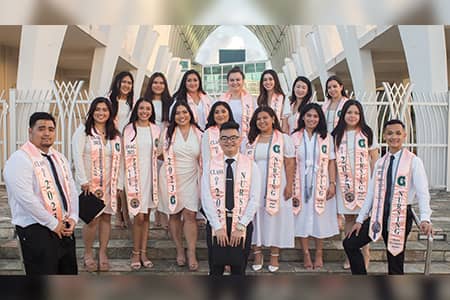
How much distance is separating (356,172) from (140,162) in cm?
199

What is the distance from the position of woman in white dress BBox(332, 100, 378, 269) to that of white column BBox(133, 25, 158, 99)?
1382cm

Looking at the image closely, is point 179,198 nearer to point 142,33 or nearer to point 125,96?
point 125,96

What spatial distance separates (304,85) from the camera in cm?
461

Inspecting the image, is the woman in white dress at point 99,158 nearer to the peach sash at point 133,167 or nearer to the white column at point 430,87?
the peach sash at point 133,167

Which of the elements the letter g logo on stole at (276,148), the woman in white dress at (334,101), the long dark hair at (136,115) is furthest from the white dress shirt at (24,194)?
the woman in white dress at (334,101)

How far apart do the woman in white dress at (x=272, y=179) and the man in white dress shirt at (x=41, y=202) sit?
1686 millimetres

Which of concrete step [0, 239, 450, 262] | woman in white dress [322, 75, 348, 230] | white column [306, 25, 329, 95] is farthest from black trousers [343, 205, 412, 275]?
white column [306, 25, 329, 95]

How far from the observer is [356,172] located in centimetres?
417

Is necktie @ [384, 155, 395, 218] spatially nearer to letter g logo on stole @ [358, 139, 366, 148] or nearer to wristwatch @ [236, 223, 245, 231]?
letter g logo on stole @ [358, 139, 366, 148]

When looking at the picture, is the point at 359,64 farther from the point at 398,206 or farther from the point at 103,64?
the point at 398,206

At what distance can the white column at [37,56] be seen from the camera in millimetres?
8891

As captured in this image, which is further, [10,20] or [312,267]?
[312,267]

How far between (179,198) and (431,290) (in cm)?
271

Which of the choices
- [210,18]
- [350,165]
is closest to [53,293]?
[210,18]
